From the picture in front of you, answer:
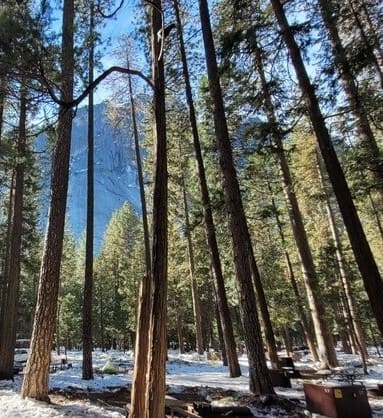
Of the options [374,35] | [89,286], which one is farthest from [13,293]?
[374,35]

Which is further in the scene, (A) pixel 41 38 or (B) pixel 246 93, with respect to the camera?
(B) pixel 246 93

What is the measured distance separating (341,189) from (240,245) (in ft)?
7.01

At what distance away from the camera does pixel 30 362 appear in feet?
19.9

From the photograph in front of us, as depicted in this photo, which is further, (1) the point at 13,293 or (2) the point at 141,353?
(1) the point at 13,293

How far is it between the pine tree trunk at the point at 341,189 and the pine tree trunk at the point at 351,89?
0.69m

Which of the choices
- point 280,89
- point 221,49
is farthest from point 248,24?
point 280,89

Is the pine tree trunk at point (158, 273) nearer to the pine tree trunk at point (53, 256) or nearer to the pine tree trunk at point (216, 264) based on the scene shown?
the pine tree trunk at point (53, 256)

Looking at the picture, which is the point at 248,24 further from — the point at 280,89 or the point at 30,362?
the point at 30,362

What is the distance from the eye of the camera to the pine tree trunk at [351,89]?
6.98 metres

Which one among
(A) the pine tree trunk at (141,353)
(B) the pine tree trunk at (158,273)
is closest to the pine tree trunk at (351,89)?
(B) the pine tree trunk at (158,273)

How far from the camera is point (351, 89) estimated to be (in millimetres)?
7965

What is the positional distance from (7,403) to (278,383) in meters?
5.98

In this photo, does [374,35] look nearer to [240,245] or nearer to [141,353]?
[240,245]

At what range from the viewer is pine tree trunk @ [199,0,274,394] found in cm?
644
